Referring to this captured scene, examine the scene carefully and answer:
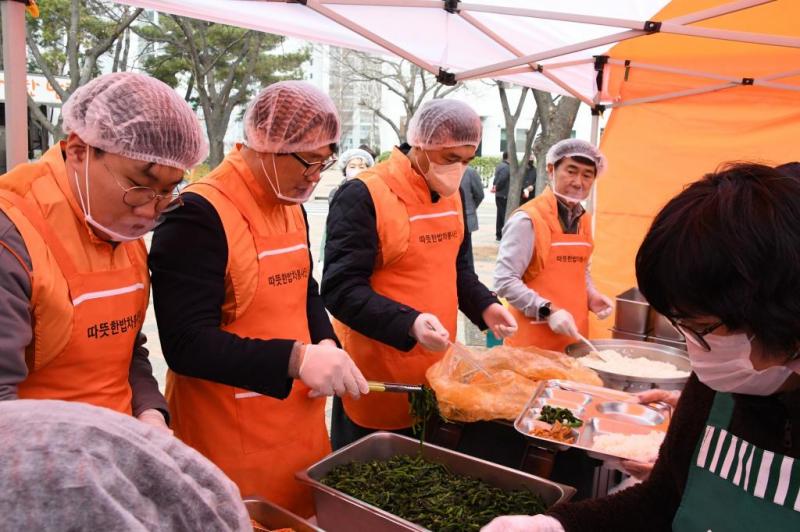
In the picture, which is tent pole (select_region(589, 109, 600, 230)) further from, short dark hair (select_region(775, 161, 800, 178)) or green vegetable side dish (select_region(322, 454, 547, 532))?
short dark hair (select_region(775, 161, 800, 178))

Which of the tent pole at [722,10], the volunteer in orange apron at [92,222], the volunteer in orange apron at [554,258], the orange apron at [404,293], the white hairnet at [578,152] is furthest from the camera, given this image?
the white hairnet at [578,152]

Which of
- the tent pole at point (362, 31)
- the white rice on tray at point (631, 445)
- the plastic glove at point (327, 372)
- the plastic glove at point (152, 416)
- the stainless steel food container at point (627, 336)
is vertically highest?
the tent pole at point (362, 31)

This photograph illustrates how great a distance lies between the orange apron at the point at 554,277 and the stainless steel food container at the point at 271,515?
1999mm

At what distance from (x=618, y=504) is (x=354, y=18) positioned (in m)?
2.62

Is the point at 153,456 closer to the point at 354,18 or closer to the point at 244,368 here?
the point at 244,368

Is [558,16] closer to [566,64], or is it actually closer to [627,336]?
[566,64]

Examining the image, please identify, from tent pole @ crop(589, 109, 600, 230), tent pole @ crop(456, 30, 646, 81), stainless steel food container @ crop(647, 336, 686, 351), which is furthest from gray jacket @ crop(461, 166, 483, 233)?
stainless steel food container @ crop(647, 336, 686, 351)

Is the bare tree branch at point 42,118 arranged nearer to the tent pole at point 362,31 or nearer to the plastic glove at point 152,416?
the tent pole at point 362,31

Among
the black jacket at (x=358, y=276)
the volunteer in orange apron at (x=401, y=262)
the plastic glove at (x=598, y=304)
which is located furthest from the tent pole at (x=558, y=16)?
the plastic glove at (x=598, y=304)

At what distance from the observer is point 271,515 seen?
5.28ft

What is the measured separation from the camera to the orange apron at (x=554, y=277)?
3.35 metres

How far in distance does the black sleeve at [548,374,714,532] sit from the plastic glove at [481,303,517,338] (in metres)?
1.34

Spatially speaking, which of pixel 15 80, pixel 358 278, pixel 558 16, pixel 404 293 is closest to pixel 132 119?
pixel 15 80

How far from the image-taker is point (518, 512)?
172cm
